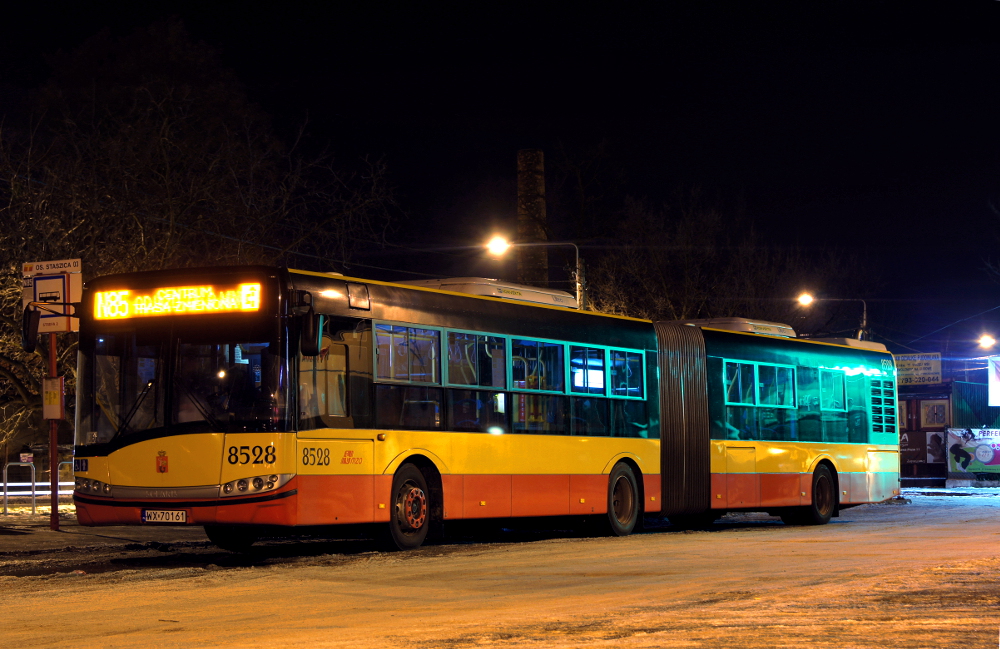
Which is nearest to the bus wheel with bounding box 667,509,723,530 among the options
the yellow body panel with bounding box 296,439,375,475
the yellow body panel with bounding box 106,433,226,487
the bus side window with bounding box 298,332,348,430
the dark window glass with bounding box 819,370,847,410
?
the dark window glass with bounding box 819,370,847,410

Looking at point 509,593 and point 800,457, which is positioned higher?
point 800,457

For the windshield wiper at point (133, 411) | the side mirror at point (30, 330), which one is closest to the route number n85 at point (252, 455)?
the windshield wiper at point (133, 411)

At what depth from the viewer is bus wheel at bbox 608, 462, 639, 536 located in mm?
19031

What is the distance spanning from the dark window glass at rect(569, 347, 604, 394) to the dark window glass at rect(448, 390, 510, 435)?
1555mm

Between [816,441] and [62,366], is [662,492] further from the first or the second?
[62,366]

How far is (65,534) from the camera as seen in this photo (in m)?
17.9

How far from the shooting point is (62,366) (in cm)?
2561

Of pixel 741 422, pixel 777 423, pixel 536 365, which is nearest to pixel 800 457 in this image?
pixel 777 423

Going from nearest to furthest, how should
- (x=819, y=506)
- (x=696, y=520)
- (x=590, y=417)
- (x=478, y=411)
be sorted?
(x=478, y=411) → (x=590, y=417) → (x=696, y=520) → (x=819, y=506)

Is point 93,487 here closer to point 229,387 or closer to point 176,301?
point 229,387

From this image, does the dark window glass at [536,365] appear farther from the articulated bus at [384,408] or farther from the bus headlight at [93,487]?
the bus headlight at [93,487]

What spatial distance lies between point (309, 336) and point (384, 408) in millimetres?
1744

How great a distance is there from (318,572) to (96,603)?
9.35 feet

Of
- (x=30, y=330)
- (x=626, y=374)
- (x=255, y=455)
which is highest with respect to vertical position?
(x=30, y=330)
